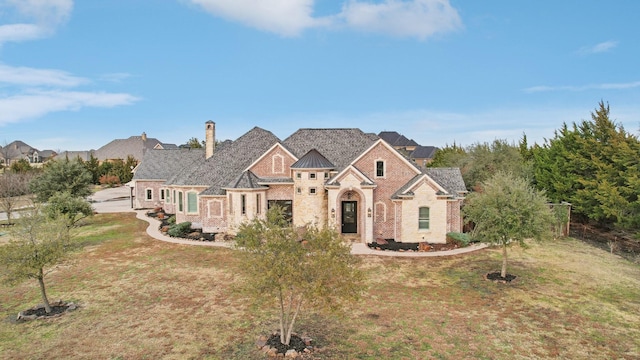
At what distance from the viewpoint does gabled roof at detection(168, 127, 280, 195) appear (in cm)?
3428

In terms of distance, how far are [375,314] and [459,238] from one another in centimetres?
1436

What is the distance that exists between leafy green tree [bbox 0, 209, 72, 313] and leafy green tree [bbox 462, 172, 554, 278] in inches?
831

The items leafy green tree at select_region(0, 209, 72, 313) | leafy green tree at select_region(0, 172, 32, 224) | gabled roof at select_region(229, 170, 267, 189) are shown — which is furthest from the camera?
leafy green tree at select_region(0, 172, 32, 224)

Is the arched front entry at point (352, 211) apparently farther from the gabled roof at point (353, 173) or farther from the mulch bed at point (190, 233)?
the mulch bed at point (190, 233)

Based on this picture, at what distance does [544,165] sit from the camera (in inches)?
1647

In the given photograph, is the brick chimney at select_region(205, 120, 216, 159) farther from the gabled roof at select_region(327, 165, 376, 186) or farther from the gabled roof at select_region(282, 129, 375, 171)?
the gabled roof at select_region(327, 165, 376, 186)

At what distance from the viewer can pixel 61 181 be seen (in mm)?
37688

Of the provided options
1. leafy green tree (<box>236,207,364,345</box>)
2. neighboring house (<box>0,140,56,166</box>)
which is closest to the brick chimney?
leafy green tree (<box>236,207,364,345</box>)

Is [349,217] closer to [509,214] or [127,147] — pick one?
[509,214]

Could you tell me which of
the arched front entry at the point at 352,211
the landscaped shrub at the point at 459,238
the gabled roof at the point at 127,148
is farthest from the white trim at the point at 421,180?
the gabled roof at the point at 127,148

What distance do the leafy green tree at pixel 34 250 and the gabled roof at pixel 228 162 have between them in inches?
621

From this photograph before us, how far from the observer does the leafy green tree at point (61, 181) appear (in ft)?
121

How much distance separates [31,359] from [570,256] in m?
30.3

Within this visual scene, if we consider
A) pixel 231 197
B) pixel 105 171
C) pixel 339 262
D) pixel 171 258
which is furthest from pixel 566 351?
pixel 105 171
